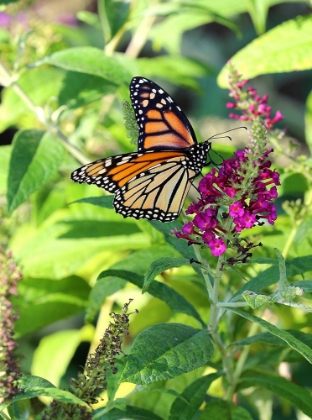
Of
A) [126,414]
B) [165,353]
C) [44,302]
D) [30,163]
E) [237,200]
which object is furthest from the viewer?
[44,302]

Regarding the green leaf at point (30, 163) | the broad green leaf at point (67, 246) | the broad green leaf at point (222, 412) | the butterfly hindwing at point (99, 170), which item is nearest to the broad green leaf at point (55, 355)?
the broad green leaf at point (67, 246)

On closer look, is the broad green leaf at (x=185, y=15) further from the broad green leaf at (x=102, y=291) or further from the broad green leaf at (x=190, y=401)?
the broad green leaf at (x=190, y=401)

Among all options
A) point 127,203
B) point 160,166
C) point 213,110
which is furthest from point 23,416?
point 213,110

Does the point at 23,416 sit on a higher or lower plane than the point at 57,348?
higher

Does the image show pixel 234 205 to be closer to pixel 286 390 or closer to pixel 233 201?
pixel 233 201

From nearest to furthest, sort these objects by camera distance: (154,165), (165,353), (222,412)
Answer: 1. (165,353)
2. (222,412)
3. (154,165)

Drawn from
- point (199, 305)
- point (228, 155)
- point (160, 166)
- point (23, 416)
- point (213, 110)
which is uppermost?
point (160, 166)

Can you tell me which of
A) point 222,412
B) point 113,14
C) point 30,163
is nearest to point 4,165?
point 30,163

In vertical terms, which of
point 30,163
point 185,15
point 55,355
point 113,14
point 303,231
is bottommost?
point 55,355

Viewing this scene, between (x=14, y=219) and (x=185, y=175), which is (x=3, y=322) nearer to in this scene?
(x=185, y=175)
